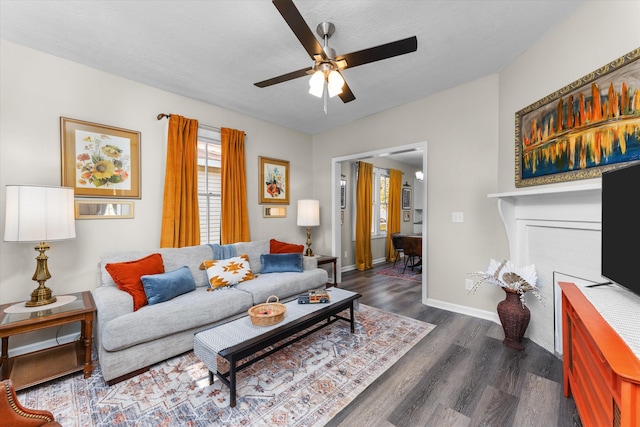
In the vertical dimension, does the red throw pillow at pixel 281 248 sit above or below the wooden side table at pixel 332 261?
above

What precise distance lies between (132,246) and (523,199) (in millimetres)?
4055

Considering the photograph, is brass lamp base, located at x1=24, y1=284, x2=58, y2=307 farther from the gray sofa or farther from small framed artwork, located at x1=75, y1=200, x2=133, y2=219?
small framed artwork, located at x1=75, y1=200, x2=133, y2=219

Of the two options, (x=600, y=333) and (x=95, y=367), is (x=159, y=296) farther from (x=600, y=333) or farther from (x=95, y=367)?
(x=600, y=333)

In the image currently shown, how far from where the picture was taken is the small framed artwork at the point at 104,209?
100.0 inches

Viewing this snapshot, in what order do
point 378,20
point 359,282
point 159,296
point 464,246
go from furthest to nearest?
1. point 359,282
2. point 464,246
3. point 159,296
4. point 378,20

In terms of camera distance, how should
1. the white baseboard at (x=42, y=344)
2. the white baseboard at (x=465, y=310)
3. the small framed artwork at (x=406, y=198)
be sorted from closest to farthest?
the white baseboard at (x=42, y=344)
the white baseboard at (x=465, y=310)
the small framed artwork at (x=406, y=198)

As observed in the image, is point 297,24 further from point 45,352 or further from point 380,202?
point 380,202

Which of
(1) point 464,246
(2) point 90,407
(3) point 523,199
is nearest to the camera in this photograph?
(2) point 90,407

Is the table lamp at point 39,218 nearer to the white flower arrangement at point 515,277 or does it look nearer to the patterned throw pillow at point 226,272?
the patterned throw pillow at point 226,272

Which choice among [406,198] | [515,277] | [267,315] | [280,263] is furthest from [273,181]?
[406,198]

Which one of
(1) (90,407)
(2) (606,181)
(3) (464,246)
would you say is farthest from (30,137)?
(3) (464,246)

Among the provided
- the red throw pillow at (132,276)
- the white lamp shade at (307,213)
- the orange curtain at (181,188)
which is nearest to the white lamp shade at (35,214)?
the red throw pillow at (132,276)

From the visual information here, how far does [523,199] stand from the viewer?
252 centimetres

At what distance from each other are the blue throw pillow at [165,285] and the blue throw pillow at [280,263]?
3.21ft
